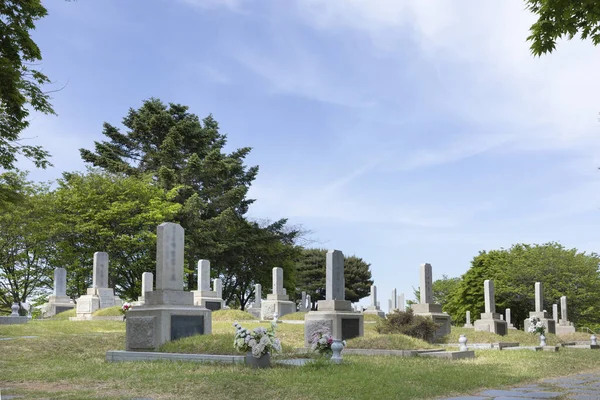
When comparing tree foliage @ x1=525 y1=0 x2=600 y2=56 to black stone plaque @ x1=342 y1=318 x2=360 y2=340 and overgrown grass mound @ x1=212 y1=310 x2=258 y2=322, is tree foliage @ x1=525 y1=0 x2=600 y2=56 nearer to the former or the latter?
black stone plaque @ x1=342 y1=318 x2=360 y2=340

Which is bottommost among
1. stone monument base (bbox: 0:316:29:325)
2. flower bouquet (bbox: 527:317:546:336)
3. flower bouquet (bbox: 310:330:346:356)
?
flower bouquet (bbox: 527:317:546:336)

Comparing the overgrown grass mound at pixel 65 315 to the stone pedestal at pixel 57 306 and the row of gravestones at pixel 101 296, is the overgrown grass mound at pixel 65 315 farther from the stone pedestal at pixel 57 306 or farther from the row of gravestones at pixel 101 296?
the stone pedestal at pixel 57 306

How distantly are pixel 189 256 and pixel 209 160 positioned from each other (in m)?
7.45

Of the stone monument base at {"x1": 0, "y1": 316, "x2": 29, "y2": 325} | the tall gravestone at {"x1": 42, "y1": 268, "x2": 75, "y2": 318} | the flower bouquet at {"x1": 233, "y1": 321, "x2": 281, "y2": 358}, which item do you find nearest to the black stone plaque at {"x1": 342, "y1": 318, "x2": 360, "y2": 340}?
the flower bouquet at {"x1": 233, "y1": 321, "x2": 281, "y2": 358}

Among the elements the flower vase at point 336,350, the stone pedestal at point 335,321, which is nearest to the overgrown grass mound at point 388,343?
the stone pedestal at point 335,321

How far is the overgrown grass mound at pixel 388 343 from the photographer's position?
16000 millimetres

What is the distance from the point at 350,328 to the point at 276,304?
60.6 feet

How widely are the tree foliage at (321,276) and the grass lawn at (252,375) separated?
4391 cm

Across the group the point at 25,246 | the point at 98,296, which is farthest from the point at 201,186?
the point at 98,296

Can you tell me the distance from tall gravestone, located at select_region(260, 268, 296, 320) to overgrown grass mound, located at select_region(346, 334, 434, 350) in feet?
65.0

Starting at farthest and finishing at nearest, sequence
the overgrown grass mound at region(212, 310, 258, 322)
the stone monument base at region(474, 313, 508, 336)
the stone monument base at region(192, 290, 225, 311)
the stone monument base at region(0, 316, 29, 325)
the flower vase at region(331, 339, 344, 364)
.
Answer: the stone monument base at region(192, 290, 225, 311) < the overgrown grass mound at region(212, 310, 258, 322) < the stone monument base at region(474, 313, 508, 336) < the stone monument base at region(0, 316, 29, 325) < the flower vase at region(331, 339, 344, 364)

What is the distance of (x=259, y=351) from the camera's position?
1149 cm

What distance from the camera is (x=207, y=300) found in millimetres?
32625

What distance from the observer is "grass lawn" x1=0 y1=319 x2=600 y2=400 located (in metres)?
9.42
